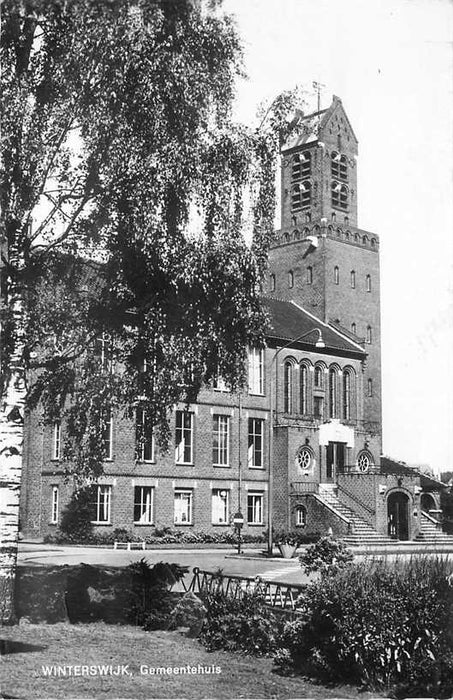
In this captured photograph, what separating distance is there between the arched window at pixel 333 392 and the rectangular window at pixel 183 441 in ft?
32.6

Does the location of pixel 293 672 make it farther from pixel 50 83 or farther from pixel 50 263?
pixel 50 83

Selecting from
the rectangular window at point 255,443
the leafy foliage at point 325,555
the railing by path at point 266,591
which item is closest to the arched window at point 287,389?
the rectangular window at point 255,443

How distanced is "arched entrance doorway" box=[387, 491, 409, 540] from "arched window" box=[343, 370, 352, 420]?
4.28 meters

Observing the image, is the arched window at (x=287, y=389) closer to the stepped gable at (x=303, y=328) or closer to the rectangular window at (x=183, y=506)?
the stepped gable at (x=303, y=328)

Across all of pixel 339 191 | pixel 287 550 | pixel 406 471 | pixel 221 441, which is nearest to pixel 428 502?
pixel 406 471

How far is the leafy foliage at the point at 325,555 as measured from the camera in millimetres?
11195

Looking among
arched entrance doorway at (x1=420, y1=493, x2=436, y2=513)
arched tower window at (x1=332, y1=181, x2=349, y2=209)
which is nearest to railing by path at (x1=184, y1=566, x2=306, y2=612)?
arched tower window at (x1=332, y1=181, x2=349, y2=209)

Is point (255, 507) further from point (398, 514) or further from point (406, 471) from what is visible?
point (406, 471)

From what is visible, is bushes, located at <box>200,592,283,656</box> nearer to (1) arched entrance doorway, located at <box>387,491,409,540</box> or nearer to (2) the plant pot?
(2) the plant pot

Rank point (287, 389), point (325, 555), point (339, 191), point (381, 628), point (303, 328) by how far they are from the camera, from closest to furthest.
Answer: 1. point (381, 628)
2. point (325, 555)
3. point (339, 191)
4. point (287, 389)
5. point (303, 328)

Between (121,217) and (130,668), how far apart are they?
6.93 meters

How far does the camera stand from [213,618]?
11.1 meters

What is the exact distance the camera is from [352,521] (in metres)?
33.6

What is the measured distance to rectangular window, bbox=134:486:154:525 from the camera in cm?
2643
